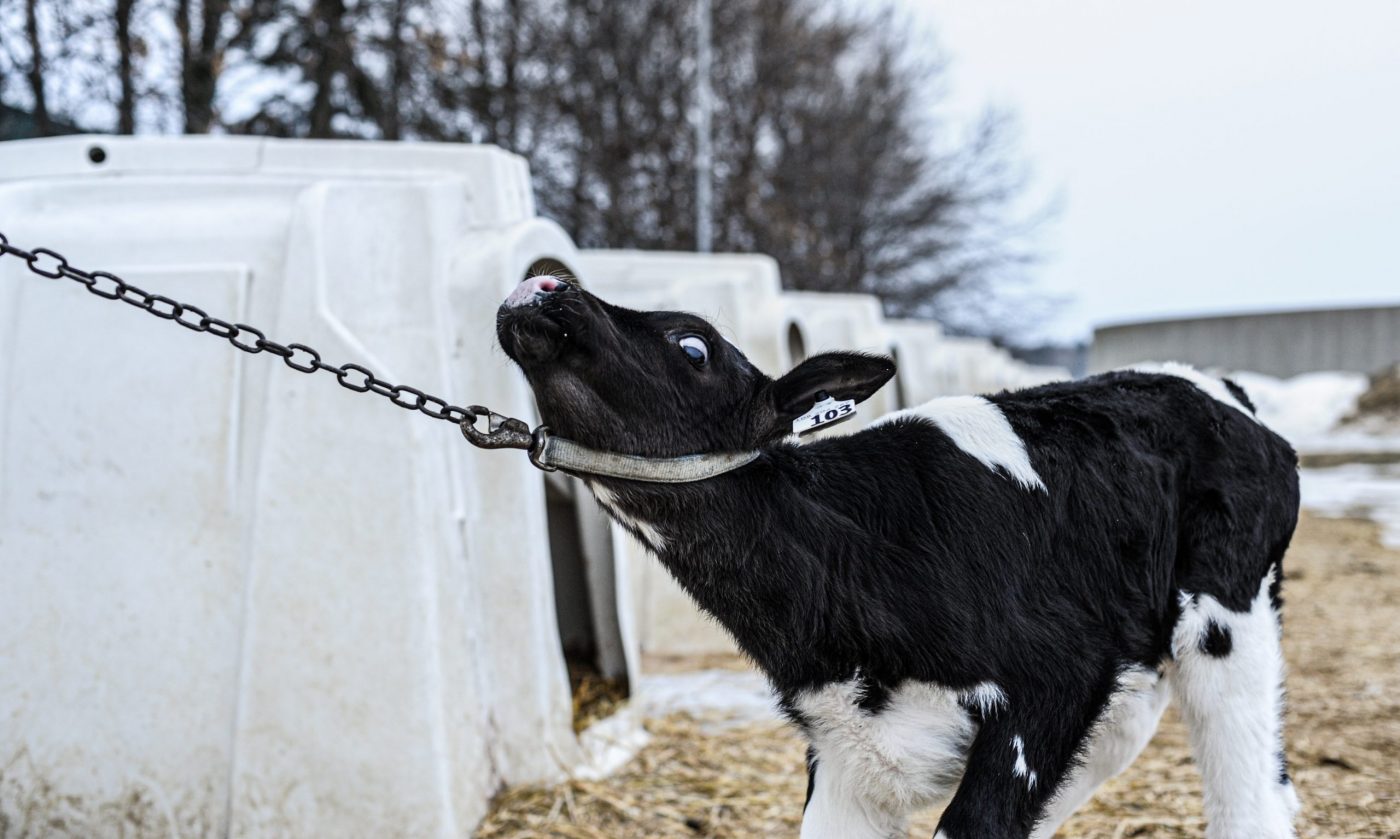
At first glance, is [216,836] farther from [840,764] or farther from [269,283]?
[840,764]

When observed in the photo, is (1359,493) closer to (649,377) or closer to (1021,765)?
(1021,765)

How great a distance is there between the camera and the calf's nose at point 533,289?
235cm

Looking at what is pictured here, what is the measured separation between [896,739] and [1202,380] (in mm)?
1575

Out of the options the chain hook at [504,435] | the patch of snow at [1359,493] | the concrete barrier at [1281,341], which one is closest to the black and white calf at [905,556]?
the chain hook at [504,435]

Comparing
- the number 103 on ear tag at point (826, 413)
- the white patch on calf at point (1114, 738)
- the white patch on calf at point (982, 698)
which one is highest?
the number 103 on ear tag at point (826, 413)

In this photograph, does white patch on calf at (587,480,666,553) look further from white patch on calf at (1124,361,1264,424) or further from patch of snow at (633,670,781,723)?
patch of snow at (633,670,781,723)

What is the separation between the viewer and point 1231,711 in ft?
10.2

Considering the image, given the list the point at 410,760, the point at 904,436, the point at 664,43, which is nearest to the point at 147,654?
the point at 410,760

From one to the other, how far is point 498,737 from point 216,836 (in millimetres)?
906

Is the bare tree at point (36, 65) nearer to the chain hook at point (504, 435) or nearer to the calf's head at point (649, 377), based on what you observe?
the chain hook at point (504, 435)

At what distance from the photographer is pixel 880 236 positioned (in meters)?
28.6

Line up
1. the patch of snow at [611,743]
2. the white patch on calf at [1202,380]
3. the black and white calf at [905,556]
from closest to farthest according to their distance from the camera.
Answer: the black and white calf at [905,556] < the white patch on calf at [1202,380] < the patch of snow at [611,743]

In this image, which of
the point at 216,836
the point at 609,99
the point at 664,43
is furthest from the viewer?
the point at 664,43

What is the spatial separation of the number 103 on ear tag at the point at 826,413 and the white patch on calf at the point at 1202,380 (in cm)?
127
